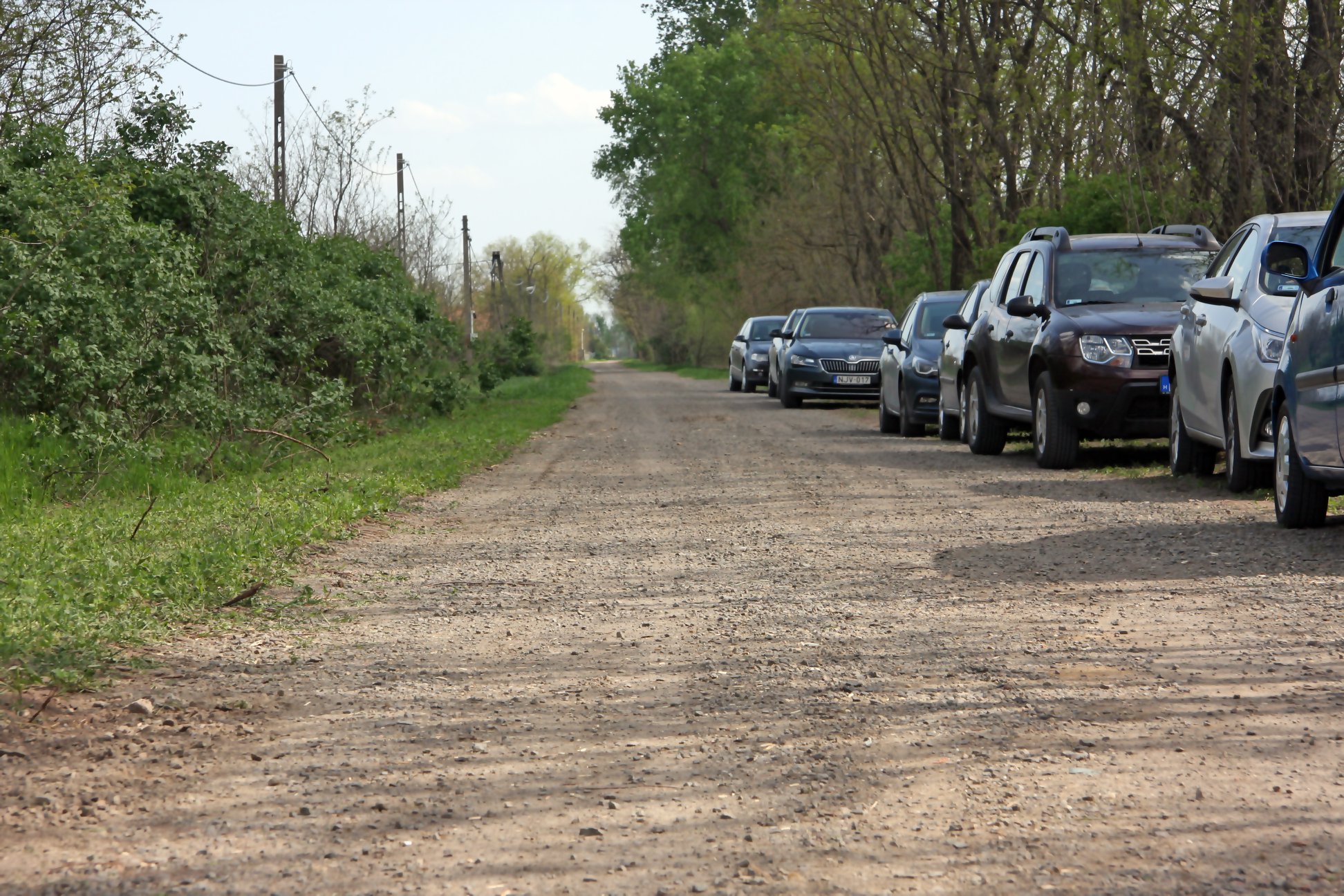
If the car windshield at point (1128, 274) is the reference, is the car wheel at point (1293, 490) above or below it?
below

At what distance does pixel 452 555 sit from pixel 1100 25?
1590cm

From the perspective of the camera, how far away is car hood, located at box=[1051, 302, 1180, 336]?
13.2 m

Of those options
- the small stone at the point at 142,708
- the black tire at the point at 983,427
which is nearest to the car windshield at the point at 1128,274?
the black tire at the point at 983,427

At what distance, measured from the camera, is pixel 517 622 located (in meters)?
6.69

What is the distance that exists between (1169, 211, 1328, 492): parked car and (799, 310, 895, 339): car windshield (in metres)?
15.7

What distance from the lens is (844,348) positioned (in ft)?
88.4

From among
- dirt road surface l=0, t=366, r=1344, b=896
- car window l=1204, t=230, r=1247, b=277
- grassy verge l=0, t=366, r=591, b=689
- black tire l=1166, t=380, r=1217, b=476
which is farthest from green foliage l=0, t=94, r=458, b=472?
car window l=1204, t=230, r=1247, b=277

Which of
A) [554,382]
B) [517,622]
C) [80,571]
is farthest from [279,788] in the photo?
[554,382]

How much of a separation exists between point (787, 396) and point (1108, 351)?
1467cm

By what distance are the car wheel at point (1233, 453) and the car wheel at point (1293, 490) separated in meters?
0.92

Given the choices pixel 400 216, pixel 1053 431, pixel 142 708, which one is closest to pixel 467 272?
pixel 400 216

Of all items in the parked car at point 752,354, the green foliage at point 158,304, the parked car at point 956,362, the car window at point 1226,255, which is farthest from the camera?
the parked car at point 752,354

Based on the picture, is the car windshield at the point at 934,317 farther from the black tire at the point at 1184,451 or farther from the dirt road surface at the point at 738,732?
the dirt road surface at the point at 738,732

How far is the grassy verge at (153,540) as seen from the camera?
5.98 metres
